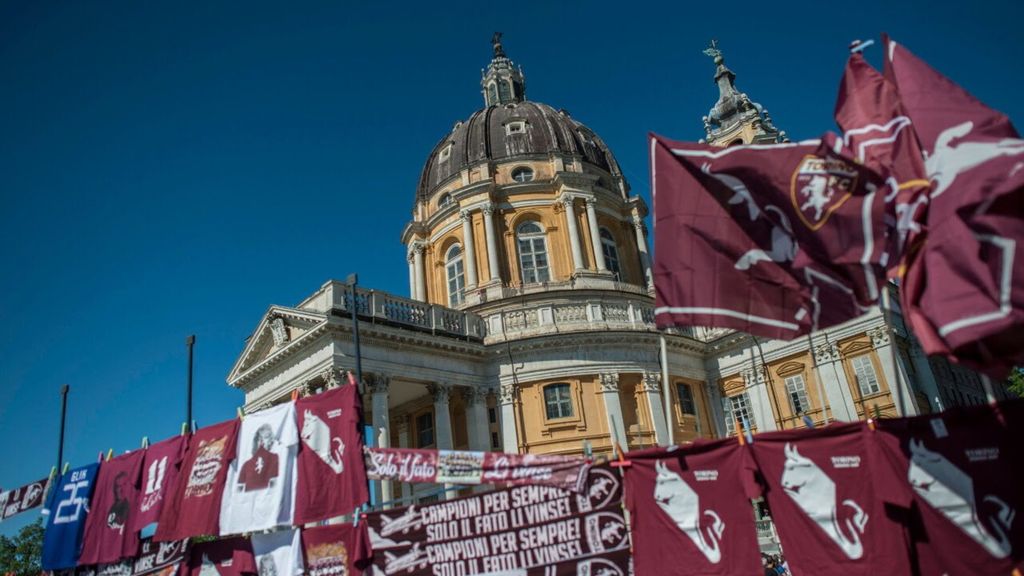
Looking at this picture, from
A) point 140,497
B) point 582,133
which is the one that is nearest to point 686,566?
point 140,497

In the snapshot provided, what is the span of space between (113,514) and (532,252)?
22443 mm

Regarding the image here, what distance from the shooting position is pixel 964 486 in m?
6.00

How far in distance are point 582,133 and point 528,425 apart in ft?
64.3

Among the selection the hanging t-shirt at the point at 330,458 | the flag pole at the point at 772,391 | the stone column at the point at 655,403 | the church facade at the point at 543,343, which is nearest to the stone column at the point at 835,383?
the church facade at the point at 543,343

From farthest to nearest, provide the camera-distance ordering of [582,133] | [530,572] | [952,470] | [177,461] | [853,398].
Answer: [582,133] < [853,398] < [177,461] < [530,572] < [952,470]

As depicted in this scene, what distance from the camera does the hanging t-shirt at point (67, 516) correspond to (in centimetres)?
1073

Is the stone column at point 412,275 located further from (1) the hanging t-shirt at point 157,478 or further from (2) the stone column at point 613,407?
(1) the hanging t-shirt at point 157,478

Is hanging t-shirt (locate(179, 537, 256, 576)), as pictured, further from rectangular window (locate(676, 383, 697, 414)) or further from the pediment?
rectangular window (locate(676, 383, 697, 414))

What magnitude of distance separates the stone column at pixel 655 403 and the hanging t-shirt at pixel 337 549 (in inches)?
713

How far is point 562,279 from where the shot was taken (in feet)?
97.1

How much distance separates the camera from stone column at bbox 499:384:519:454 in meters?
23.3

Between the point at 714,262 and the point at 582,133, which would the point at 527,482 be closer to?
the point at 714,262

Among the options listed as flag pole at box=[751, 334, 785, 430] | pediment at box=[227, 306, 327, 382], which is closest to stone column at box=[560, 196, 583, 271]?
flag pole at box=[751, 334, 785, 430]

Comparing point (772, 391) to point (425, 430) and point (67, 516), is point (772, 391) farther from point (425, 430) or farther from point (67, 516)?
point (67, 516)
